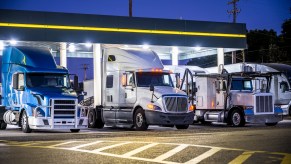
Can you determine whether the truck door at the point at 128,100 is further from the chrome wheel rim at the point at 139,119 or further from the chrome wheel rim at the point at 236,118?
the chrome wheel rim at the point at 236,118

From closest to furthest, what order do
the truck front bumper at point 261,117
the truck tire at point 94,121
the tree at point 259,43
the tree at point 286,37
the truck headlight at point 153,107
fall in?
the truck headlight at point 153,107 < the truck front bumper at point 261,117 < the truck tire at point 94,121 < the tree at point 286,37 < the tree at point 259,43

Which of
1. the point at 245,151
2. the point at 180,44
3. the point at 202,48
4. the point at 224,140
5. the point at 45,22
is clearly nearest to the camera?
the point at 245,151

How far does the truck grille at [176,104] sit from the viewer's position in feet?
73.9

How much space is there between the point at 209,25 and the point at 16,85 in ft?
55.6

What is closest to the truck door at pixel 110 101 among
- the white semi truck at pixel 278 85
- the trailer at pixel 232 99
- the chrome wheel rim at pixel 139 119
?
the chrome wheel rim at pixel 139 119

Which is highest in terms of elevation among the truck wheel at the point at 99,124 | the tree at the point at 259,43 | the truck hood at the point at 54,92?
the tree at the point at 259,43

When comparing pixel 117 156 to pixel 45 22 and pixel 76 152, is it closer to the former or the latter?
pixel 76 152

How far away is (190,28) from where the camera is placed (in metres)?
34.6

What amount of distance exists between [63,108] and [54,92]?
0.84m

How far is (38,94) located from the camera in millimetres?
21359

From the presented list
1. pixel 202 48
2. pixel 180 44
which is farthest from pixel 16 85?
pixel 202 48

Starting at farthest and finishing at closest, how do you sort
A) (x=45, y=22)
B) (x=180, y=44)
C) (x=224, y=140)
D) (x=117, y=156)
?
(x=180, y=44) < (x=45, y=22) < (x=224, y=140) < (x=117, y=156)

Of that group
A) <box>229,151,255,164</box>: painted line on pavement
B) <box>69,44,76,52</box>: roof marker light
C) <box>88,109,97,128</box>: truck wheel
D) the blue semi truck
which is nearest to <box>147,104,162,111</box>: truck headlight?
the blue semi truck

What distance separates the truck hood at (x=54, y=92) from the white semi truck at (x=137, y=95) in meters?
2.79
